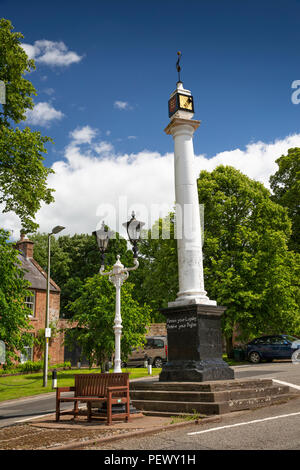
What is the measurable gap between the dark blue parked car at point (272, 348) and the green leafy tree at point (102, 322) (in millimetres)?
6594

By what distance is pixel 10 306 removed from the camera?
14844 millimetres

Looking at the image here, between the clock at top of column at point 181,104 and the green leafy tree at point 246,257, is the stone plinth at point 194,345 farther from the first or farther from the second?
the green leafy tree at point 246,257

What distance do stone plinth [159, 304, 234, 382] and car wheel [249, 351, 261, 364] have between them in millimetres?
14668

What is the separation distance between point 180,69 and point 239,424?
11.1 m

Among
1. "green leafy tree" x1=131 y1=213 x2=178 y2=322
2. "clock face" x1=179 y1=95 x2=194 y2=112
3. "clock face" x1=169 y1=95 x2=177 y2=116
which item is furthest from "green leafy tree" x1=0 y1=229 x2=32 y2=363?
"green leafy tree" x1=131 y1=213 x2=178 y2=322

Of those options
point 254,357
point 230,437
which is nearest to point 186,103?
point 230,437

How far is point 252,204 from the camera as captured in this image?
1145 inches

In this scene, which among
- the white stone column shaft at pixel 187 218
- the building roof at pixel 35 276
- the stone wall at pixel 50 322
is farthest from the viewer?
the building roof at pixel 35 276

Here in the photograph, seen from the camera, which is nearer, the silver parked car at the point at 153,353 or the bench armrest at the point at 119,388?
the bench armrest at the point at 119,388

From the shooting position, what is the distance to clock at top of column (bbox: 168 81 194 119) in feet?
43.6

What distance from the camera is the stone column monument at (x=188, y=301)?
10.7 m

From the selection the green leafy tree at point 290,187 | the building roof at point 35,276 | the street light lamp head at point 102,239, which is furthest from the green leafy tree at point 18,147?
the green leafy tree at point 290,187

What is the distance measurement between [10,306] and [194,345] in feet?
23.8

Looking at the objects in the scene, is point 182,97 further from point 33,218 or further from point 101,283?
point 101,283
